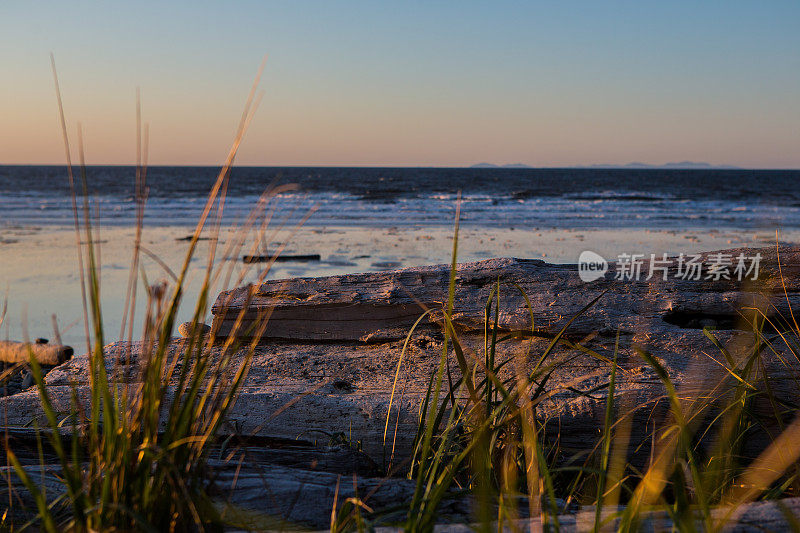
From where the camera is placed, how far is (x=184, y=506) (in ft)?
3.59

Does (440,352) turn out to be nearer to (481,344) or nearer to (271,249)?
(481,344)

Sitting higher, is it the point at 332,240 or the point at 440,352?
the point at 440,352

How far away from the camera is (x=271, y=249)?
9820 millimetres

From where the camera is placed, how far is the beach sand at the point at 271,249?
584cm

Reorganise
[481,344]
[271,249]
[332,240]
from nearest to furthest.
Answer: [481,344], [271,249], [332,240]

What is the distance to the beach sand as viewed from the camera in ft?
19.2

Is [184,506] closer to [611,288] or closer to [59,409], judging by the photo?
[59,409]

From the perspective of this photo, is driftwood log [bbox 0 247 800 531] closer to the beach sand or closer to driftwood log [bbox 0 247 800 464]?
driftwood log [bbox 0 247 800 464]

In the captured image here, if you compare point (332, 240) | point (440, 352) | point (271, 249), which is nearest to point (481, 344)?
point (440, 352)

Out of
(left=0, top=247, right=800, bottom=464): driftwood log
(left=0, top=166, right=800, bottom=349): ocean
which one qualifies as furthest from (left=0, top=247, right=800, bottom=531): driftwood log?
(left=0, top=166, right=800, bottom=349): ocean

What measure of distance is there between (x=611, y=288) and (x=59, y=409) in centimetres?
229

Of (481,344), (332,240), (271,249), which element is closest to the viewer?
(481,344)

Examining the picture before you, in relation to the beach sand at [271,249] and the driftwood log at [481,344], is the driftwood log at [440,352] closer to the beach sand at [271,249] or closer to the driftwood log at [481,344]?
the driftwood log at [481,344]

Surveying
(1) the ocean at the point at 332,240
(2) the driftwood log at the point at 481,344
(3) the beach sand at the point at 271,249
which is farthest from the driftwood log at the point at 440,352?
(3) the beach sand at the point at 271,249
